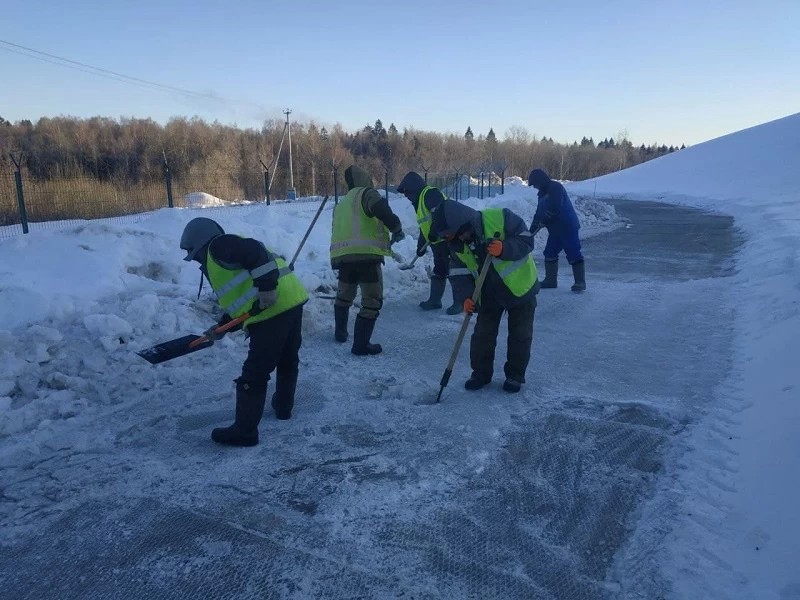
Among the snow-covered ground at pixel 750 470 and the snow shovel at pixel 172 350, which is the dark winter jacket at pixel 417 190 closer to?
the snow-covered ground at pixel 750 470

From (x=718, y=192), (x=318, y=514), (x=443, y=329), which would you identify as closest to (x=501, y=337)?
(x=443, y=329)

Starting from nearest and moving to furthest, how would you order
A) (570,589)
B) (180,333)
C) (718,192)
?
A: (570,589) < (180,333) < (718,192)

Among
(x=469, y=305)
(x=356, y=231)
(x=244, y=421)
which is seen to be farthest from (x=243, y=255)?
(x=356, y=231)

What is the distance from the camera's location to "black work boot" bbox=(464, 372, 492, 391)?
4824 mm

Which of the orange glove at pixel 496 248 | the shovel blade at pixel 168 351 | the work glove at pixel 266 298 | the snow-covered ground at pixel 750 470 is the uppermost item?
the orange glove at pixel 496 248

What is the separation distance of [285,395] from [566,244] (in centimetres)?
575

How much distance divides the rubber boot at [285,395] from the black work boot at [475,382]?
4.72 ft

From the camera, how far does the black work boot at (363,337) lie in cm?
568

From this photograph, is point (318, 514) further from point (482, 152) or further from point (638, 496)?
point (482, 152)

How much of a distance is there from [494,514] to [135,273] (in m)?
5.37

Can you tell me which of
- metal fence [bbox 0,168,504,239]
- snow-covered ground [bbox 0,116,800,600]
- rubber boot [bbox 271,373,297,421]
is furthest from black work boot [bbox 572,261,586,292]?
metal fence [bbox 0,168,504,239]

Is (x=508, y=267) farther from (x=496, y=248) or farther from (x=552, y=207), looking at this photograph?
(x=552, y=207)

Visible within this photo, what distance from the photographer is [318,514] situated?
3.11 m

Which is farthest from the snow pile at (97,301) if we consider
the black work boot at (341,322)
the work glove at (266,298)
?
the work glove at (266,298)
